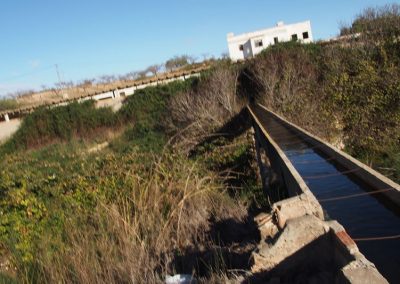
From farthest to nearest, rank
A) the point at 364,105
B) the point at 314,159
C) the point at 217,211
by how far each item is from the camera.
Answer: the point at 364,105 < the point at 314,159 < the point at 217,211

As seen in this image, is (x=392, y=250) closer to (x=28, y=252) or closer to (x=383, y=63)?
(x=28, y=252)

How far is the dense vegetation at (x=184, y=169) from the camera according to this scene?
5023 millimetres

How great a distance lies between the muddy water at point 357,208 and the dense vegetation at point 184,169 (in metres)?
1.22

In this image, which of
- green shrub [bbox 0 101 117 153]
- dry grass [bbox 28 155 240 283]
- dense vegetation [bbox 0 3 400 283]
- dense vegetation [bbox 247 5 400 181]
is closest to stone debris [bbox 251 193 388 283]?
dense vegetation [bbox 0 3 400 283]

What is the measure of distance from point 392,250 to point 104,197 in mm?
4536

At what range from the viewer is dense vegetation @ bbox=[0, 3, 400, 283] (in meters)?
5.02

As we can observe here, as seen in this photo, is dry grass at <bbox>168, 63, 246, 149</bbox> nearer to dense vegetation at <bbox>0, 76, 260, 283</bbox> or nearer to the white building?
dense vegetation at <bbox>0, 76, 260, 283</bbox>

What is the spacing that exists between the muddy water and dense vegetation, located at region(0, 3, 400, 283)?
1220 mm

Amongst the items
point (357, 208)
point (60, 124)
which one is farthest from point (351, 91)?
point (60, 124)

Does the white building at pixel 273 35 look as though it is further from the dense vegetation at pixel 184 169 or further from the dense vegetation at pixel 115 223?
the dense vegetation at pixel 115 223

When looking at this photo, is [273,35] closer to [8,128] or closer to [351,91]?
[8,128]

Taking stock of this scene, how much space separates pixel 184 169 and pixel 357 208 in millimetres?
3021

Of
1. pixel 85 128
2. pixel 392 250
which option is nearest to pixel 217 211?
pixel 392 250

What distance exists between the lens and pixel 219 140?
648 inches
